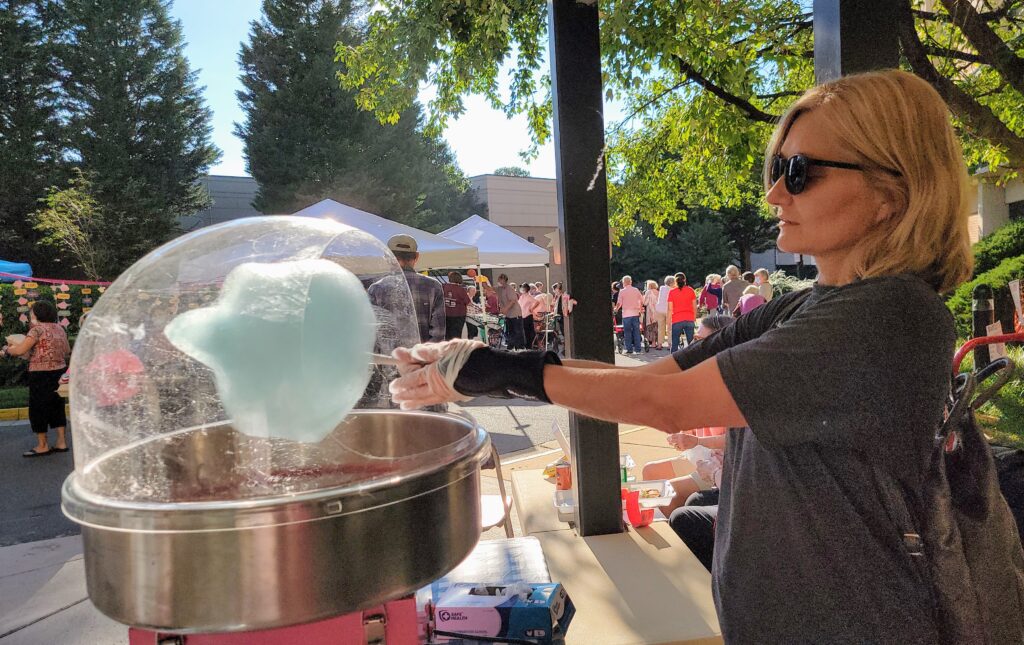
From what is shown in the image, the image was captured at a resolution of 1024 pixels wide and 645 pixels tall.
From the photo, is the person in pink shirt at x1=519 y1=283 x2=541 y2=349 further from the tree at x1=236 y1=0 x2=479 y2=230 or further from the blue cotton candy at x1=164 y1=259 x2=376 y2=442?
the tree at x1=236 y1=0 x2=479 y2=230

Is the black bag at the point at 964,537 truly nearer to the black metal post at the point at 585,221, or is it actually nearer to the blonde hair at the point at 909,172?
the blonde hair at the point at 909,172

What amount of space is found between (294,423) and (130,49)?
28.5 meters

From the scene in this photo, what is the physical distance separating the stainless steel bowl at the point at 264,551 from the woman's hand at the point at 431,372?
0.47 ft

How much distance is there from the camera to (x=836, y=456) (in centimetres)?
112

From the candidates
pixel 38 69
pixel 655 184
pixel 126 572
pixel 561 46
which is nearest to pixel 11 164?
pixel 38 69

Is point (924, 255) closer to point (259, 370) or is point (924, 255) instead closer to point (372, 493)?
point (372, 493)

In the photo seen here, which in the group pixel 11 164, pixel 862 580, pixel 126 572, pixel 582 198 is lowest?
pixel 862 580

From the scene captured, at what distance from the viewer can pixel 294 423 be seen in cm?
122

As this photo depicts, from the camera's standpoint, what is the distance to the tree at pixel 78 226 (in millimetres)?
18828

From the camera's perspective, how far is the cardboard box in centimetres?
190

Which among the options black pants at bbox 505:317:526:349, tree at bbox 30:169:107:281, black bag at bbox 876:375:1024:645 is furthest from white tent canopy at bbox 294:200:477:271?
tree at bbox 30:169:107:281

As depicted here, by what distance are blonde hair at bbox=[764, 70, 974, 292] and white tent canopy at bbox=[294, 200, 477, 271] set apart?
7.13 m

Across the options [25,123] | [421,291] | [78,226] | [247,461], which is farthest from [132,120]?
[247,461]

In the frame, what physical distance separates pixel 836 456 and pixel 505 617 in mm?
1199
